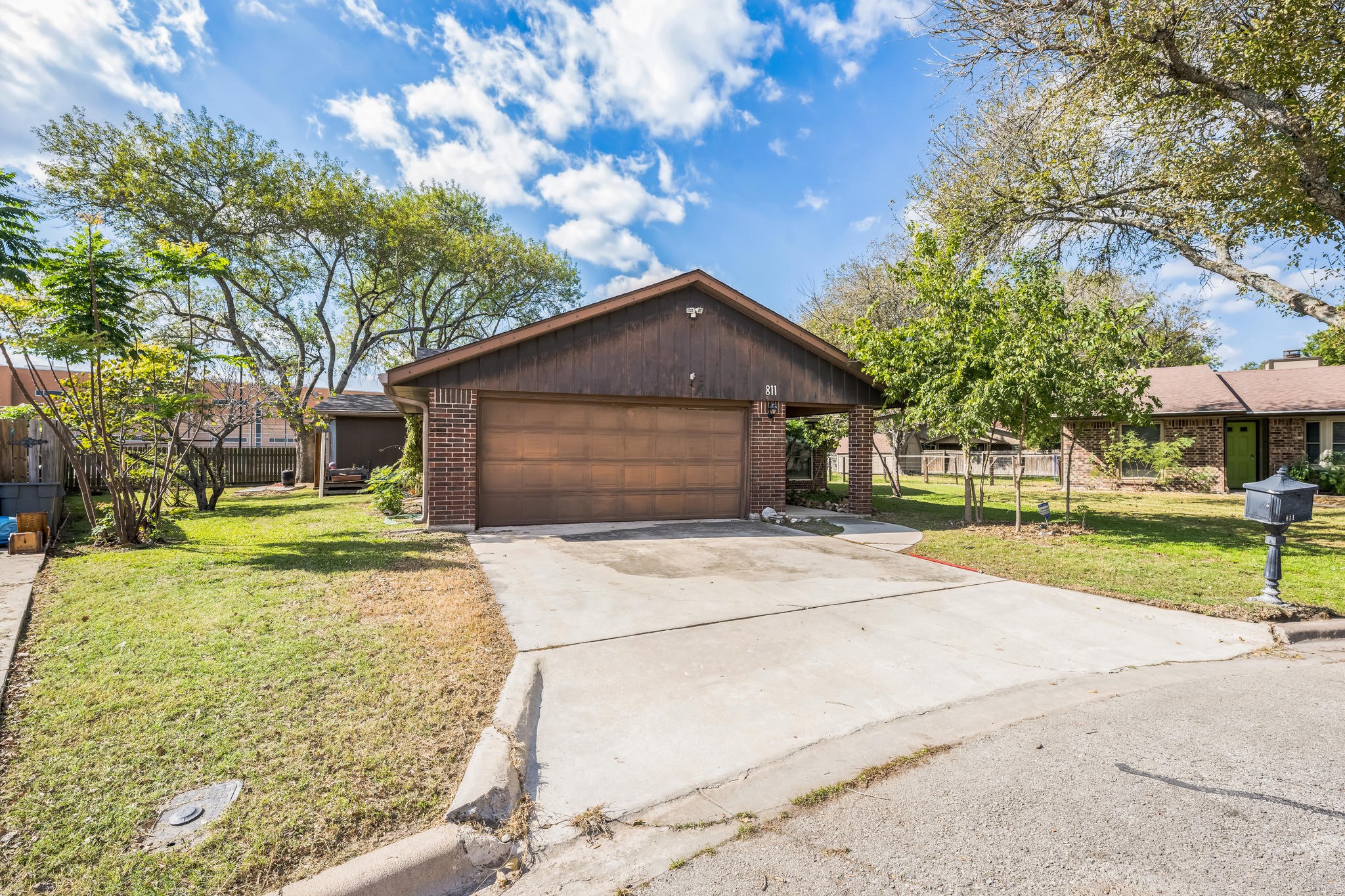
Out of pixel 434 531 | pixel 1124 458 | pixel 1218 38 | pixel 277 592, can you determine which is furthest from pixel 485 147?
pixel 1124 458

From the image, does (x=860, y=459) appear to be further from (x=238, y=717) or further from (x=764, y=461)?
(x=238, y=717)

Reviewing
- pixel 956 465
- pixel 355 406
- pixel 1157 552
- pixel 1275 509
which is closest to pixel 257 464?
pixel 355 406

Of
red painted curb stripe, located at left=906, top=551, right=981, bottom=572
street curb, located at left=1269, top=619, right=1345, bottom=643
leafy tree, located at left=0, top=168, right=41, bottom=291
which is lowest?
street curb, located at left=1269, top=619, right=1345, bottom=643

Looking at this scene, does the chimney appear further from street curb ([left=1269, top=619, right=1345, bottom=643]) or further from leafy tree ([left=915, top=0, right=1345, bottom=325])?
street curb ([left=1269, top=619, right=1345, bottom=643])

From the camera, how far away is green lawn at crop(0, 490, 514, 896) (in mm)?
2014

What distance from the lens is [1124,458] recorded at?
1866 centimetres

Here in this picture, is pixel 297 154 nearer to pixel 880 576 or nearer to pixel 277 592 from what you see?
pixel 277 592

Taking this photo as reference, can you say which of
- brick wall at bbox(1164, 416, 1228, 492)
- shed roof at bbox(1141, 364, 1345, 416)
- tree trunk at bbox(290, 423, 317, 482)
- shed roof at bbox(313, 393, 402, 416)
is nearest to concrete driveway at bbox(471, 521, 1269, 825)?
shed roof at bbox(313, 393, 402, 416)

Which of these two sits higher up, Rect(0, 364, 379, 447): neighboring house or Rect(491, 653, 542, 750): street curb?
Rect(0, 364, 379, 447): neighboring house

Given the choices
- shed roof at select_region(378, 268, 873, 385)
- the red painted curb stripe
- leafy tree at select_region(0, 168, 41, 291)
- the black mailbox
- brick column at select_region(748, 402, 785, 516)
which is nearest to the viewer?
the black mailbox

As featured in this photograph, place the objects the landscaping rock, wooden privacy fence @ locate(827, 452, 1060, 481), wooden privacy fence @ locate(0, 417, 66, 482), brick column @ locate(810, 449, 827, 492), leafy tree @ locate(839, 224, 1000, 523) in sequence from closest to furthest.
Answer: the landscaping rock
leafy tree @ locate(839, 224, 1000, 523)
wooden privacy fence @ locate(0, 417, 66, 482)
brick column @ locate(810, 449, 827, 492)
wooden privacy fence @ locate(827, 452, 1060, 481)

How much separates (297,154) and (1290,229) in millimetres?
25423

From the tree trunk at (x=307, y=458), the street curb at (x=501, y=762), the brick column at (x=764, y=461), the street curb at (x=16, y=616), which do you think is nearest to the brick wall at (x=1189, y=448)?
the brick column at (x=764, y=461)

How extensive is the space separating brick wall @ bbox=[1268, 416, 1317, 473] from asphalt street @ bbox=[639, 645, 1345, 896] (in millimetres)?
20646
